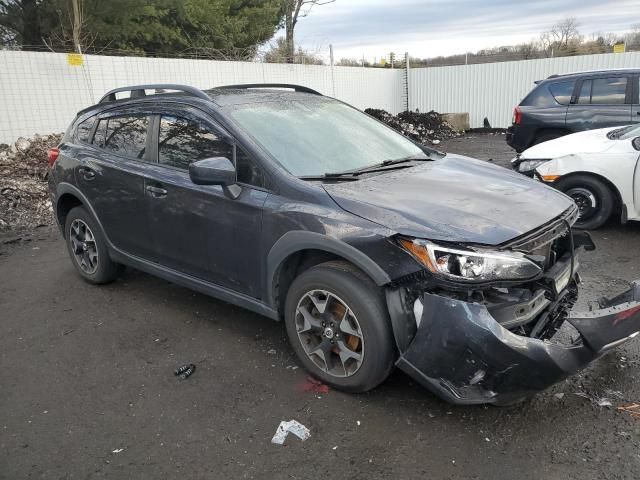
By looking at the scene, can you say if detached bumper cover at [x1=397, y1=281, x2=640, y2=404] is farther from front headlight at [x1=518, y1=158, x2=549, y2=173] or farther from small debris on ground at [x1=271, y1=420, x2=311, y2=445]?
front headlight at [x1=518, y1=158, x2=549, y2=173]

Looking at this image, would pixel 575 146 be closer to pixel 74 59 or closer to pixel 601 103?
pixel 601 103

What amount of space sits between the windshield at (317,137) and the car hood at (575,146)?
2.80 metres

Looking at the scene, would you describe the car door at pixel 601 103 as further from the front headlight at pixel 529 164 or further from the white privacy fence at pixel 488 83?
the white privacy fence at pixel 488 83

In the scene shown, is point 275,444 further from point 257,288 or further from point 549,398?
point 549,398

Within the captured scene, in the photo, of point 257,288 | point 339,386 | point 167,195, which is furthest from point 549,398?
point 167,195

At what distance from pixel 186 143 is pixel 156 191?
1.40ft

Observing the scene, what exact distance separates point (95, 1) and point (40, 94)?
4.54 meters

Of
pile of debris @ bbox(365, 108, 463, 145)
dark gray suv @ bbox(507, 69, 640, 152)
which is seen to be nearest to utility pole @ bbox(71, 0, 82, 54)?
pile of debris @ bbox(365, 108, 463, 145)

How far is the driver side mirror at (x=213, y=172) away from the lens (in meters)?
3.20

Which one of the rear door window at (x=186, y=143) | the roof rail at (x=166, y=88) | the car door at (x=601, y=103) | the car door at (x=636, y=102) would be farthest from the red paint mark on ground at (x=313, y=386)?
the car door at (x=636, y=102)

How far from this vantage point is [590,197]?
600cm

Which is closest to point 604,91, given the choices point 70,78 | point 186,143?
point 186,143

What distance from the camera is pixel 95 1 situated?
1388 cm

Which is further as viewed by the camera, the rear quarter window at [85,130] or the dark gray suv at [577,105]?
the dark gray suv at [577,105]
